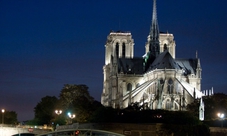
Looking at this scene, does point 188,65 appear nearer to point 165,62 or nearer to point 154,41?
point 154,41

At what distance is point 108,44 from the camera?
12562 cm

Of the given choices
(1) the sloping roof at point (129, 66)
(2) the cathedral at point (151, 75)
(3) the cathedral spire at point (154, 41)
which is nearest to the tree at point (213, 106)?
(2) the cathedral at point (151, 75)

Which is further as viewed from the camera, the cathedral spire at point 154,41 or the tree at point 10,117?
the cathedral spire at point 154,41

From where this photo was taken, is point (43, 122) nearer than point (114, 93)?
Yes

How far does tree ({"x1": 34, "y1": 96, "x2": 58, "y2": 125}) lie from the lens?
106 m

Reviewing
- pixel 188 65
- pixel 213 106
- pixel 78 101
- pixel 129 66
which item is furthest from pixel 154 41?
pixel 213 106

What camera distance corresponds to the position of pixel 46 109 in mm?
106250

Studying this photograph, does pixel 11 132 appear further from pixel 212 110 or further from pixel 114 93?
pixel 114 93

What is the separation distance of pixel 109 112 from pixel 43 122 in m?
35.6

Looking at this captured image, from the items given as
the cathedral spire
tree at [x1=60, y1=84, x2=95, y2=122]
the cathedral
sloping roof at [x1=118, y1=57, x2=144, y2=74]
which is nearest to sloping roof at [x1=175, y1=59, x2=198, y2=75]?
the cathedral

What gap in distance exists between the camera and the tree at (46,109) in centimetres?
10631

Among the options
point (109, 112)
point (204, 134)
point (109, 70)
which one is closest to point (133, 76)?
point (109, 70)

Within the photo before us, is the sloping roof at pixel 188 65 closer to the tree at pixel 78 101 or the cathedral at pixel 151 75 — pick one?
the cathedral at pixel 151 75

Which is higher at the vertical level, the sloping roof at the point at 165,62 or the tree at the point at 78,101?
the sloping roof at the point at 165,62
